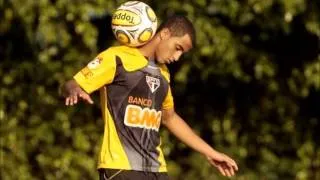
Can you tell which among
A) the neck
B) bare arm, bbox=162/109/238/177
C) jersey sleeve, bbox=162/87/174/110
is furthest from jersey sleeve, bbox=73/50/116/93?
bare arm, bbox=162/109/238/177

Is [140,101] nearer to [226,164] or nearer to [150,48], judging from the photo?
[150,48]

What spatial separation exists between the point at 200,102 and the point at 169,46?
437 centimetres

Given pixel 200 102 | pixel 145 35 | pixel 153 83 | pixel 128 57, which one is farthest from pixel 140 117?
pixel 200 102

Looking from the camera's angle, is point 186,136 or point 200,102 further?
point 200,102

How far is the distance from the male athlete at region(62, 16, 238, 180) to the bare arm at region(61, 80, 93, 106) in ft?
0.16

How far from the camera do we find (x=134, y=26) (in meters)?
5.94

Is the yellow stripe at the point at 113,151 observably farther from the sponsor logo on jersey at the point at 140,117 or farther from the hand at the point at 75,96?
the hand at the point at 75,96

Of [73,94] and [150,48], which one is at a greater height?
[150,48]

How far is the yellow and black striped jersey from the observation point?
19.2 ft

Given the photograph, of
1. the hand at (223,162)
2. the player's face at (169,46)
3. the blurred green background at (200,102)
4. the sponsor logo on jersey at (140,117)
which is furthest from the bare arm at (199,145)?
the blurred green background at (200,102)

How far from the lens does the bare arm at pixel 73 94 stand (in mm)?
5648

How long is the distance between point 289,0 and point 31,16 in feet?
6.48

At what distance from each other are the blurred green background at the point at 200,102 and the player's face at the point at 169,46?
3.16 m

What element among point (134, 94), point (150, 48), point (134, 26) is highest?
point (134, 26)
